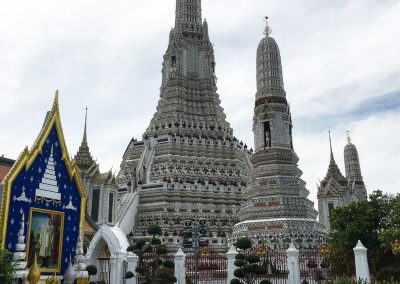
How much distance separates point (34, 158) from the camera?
1574cm

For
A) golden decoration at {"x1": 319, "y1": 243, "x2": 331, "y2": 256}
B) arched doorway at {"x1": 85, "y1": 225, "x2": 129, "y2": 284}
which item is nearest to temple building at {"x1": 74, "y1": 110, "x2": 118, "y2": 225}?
arched doorway at {"x1": 85, "y1": 225, "x2": 129, "y2": 284}

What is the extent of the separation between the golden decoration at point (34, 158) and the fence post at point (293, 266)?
9.29 m

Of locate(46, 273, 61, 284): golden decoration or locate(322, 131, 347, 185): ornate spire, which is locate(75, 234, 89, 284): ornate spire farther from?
locate(322, 131, 347, 185): ornate spire

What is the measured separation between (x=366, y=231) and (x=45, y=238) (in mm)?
14346

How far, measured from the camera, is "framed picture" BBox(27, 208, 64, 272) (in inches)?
603

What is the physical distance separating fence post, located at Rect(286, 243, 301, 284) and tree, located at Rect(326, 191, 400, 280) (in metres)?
2.10

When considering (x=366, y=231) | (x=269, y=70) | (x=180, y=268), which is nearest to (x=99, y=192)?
(x=269, y=70)

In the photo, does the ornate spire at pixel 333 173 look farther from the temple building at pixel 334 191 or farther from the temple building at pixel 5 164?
the temple building at pixel 5 164

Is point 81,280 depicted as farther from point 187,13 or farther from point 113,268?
point 187,13

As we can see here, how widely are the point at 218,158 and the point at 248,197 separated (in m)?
17.0

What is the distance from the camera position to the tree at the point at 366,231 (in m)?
20.8

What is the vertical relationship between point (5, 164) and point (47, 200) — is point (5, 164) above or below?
above

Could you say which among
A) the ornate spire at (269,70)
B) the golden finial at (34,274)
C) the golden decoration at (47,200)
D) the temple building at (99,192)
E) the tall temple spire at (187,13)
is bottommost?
the golden finial at (34,274)

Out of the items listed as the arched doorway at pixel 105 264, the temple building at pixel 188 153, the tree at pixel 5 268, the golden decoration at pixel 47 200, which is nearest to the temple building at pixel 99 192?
the temple building at pixel 188 153
